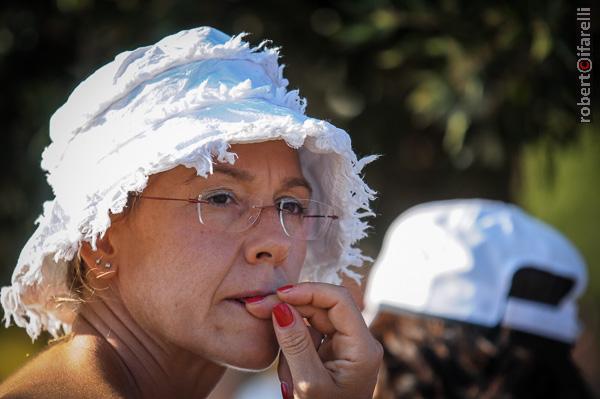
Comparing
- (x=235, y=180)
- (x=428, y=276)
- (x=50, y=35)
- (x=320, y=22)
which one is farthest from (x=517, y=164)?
(x=235, y=180)

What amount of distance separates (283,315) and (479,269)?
1.55 m

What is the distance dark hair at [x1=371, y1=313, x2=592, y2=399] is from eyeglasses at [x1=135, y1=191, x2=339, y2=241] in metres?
1.19

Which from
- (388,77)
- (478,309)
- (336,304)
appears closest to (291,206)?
(336,304)

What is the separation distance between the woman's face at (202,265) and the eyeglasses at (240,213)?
11 mm

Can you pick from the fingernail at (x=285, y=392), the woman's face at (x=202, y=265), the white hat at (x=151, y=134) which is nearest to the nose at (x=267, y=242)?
the woman's face at (x=202, y=265)

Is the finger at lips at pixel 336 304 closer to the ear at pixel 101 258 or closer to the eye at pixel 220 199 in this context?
the eye at pixel 220 199

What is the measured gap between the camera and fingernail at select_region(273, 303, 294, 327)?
2250 mm

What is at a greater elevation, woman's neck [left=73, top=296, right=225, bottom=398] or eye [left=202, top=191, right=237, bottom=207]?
eye [left=202, top=191, right=237, bottom=207]

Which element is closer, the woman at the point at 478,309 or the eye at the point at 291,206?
the eye at the point at 291,206

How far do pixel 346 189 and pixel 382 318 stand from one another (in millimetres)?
1289

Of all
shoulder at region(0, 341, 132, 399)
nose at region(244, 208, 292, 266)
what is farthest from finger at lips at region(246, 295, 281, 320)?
shoulder at region(0, 341, 132, 399)

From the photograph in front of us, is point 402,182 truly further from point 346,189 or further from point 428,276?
point 346,189

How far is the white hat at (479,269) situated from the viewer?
353 centimetres

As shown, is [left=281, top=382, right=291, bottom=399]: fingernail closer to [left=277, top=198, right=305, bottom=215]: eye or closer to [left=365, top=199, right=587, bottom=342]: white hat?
[left=277, top=198, right=305, bottom=215]: eye
